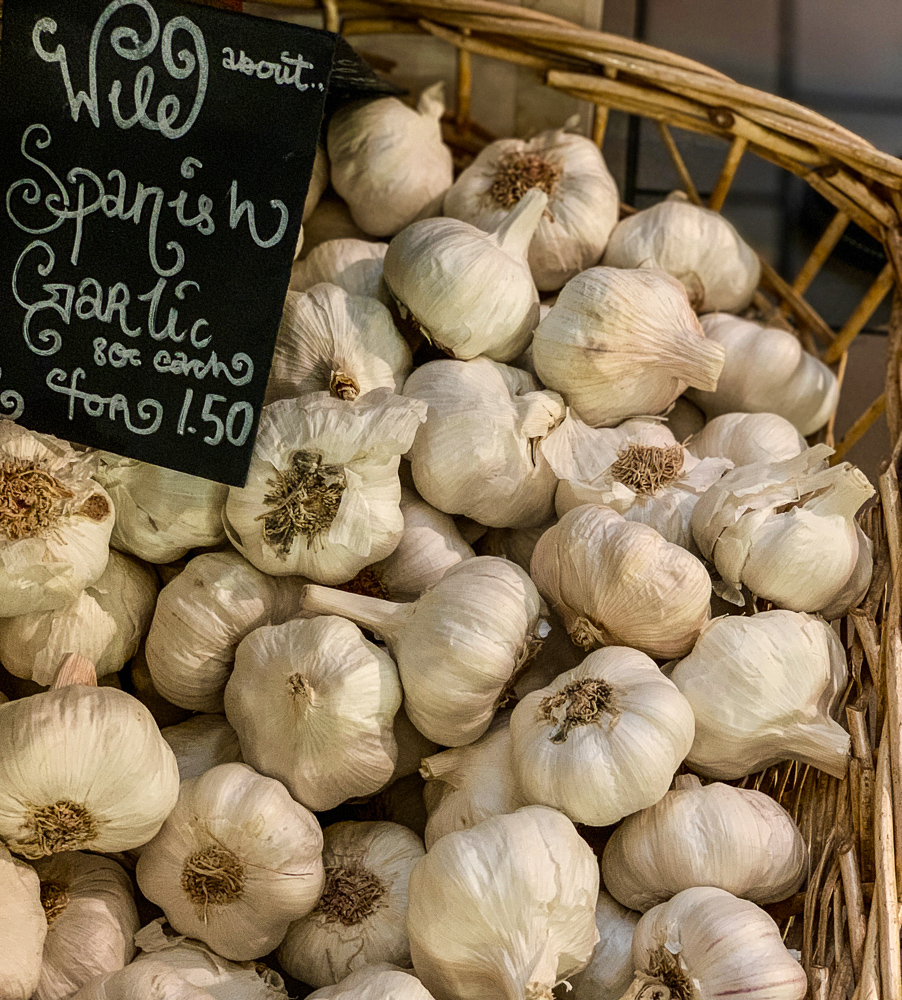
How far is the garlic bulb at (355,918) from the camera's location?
100cm

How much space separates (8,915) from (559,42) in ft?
4.15

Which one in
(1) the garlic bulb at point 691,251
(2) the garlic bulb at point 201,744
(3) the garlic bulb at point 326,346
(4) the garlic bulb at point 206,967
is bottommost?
(4) the garlic bulb at point 206,967

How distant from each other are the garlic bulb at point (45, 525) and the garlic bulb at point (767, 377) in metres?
0.81

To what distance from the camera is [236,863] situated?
0.96 metres

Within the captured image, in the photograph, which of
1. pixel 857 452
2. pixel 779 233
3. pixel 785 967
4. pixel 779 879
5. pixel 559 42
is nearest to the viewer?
pixel 785 967

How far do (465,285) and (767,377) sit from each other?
47 centimetres

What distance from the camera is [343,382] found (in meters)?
1.14

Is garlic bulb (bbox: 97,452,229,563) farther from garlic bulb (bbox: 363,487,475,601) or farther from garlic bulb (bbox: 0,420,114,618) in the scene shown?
garlic bulb (bbox: 363,487,475,601)

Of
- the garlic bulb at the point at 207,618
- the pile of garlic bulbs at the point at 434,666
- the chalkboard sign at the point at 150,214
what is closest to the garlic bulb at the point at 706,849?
the pile of garlic bulbs at the point at 434,666

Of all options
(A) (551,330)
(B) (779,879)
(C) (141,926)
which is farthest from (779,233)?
(C) (141,926)

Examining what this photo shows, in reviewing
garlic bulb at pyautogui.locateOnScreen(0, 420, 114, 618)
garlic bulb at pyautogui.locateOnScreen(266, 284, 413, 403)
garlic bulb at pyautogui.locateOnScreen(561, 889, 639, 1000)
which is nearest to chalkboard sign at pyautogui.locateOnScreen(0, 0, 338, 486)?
garlic bulb at pyautogui.locateOnScreen(0, 420, 114, 618)

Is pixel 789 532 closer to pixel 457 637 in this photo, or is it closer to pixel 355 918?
pixel 457 637

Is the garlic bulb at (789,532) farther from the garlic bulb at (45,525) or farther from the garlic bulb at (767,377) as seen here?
the garlic bulb at (45,525)

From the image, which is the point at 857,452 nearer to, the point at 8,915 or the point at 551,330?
the point at 551,330
